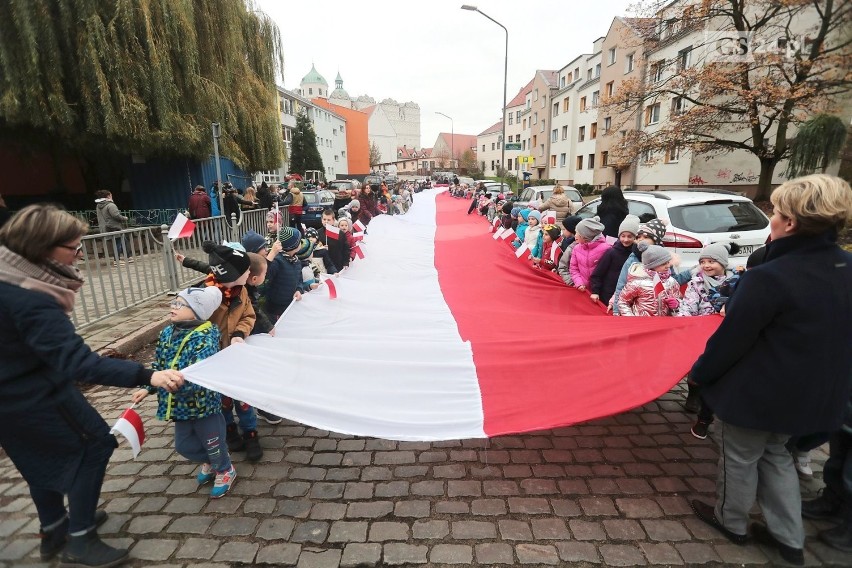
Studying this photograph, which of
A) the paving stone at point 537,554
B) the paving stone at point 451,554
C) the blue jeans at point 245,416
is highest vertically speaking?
the blue jeans at point 245,416

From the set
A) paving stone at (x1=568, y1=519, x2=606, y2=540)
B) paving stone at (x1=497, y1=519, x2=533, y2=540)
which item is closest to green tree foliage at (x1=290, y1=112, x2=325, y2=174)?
paving stone at (x1=497, y1=519, x2=533, y2=540)

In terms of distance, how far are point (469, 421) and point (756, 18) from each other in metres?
20.6

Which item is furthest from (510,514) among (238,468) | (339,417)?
→ (238,468)

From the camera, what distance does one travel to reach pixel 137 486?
3.23 m

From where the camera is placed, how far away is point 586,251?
510 centimetres

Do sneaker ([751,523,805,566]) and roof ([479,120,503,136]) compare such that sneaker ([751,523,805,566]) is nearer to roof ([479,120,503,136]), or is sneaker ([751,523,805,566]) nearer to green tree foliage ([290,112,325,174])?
green tree foliage ([290,112,325,174])

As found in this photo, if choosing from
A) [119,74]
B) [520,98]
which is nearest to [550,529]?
[119,74]

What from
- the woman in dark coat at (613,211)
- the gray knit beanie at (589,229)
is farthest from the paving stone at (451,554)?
the woman in dark coat at (613,211)

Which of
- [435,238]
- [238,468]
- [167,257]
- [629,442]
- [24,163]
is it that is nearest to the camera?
[238,468]

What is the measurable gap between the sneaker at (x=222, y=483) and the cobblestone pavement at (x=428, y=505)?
0.21 feet

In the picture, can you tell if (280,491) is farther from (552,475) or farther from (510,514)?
(552,475)

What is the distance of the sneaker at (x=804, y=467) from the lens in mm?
3219

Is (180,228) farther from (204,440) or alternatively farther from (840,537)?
(840,537)

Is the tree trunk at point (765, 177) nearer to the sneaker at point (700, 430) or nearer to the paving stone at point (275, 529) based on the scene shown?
the sneaker at point (700, 430)
